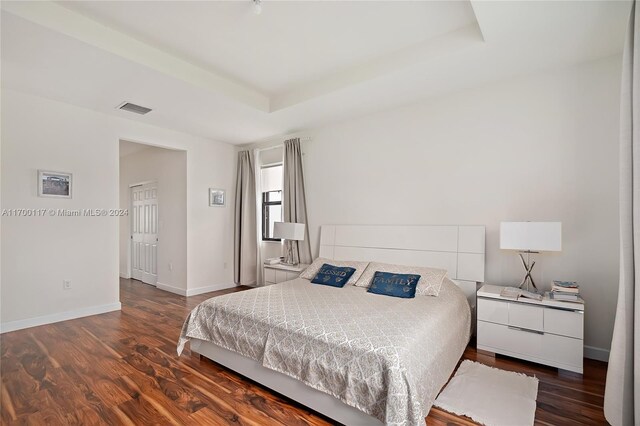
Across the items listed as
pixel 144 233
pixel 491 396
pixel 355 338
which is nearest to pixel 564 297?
pixel 491 396

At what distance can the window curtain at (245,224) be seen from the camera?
5.62 meters

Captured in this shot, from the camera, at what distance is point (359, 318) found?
89.4 inches

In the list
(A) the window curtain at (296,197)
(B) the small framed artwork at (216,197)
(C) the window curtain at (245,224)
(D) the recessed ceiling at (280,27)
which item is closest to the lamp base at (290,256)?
(A) the window curtain at (296,197)

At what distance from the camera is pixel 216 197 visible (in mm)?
5566

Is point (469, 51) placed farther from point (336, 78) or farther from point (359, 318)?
point (359, 318)

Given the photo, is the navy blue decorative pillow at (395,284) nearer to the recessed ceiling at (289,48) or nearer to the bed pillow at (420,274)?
the bed pillow at (420,274)

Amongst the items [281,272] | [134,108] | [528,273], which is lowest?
[281,272]

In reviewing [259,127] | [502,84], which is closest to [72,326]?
[259,127]

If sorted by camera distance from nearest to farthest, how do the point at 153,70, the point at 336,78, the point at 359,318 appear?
the point at 359,318 → the point at 153,70 → the point at 336,78

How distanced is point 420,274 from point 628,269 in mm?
1612

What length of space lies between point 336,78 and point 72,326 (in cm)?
420

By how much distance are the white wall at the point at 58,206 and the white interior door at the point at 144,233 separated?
1537mm

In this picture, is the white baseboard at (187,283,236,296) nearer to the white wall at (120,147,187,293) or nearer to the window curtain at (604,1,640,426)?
the white wall at (120,147,187,293)

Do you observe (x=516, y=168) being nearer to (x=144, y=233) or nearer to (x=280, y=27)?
(x=280, y=27)
